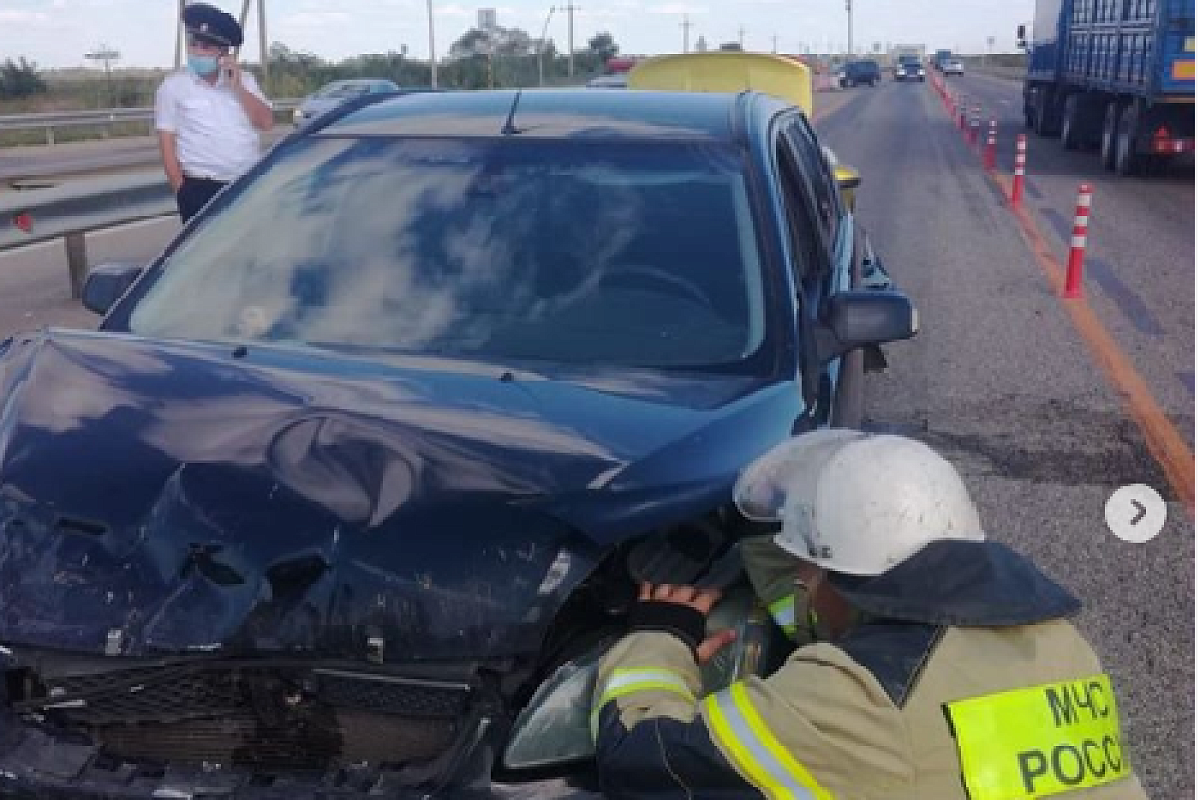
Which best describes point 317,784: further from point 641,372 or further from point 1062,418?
point 1062,418

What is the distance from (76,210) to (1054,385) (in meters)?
6.27

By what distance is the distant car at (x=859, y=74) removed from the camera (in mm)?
83375

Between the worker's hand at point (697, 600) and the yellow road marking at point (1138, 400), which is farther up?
the worker's hand at point (697, 600)

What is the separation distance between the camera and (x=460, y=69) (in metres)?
63.7

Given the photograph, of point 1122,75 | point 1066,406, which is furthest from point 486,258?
point 1122,75

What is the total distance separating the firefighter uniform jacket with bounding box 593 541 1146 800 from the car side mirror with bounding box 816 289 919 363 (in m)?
1.53

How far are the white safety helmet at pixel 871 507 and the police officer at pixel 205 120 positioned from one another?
17.5ft

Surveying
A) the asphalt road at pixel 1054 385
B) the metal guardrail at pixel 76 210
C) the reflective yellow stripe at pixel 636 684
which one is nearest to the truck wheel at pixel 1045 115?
the asphalt road at pixel 1054 385

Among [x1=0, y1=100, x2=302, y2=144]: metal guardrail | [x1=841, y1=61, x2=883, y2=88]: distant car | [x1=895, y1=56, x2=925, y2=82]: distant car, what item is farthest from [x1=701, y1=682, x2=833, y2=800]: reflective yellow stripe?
[x1=895, y1=56, x2=925, y2=82]: distant car

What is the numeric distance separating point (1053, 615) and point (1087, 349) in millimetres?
7079

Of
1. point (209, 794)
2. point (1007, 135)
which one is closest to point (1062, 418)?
point (209, 794)

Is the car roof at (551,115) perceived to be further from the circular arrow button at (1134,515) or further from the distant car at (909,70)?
the distant car at (909,70)

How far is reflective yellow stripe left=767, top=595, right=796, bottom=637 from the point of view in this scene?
2379mm

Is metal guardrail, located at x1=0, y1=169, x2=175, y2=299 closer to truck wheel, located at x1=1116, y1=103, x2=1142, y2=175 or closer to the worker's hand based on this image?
the worker's hand
